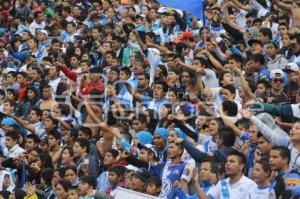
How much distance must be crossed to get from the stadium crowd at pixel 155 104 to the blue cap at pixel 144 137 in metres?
0.02

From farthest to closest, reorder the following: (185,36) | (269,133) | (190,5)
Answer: (185,36), (190,5), (269,133)

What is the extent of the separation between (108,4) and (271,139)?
1118cm

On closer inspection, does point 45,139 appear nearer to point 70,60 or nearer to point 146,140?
point 146,140

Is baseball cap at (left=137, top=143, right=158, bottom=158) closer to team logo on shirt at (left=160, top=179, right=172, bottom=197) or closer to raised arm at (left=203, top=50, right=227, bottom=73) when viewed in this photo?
team logo on shirt at (left=160, top=179, right=172, bottom=197)

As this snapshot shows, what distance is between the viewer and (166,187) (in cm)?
987

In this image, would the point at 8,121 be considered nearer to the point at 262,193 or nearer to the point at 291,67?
the point at 291,67

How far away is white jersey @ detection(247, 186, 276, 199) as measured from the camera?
28.3 feet

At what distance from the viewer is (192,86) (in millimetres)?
12883

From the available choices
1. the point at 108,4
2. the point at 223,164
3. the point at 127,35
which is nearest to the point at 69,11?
the point at 108,4

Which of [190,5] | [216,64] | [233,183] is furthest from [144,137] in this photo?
[190,5]

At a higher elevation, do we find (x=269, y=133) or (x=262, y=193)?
(x=269, y=133)

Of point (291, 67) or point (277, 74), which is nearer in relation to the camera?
point (277, 74)

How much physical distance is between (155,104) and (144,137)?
1.41 m

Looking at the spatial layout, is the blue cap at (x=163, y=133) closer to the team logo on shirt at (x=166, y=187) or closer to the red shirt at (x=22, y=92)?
the team logo on shirt at (x=166, y=187)
